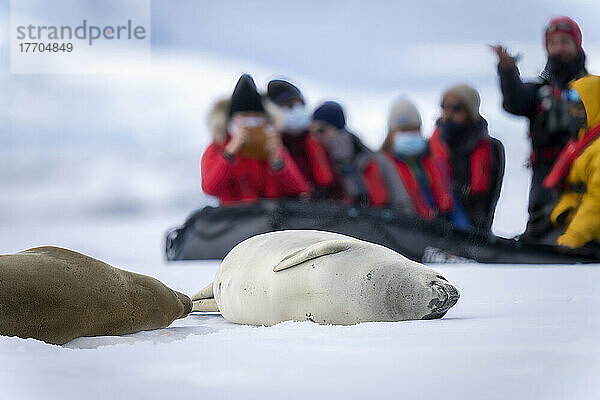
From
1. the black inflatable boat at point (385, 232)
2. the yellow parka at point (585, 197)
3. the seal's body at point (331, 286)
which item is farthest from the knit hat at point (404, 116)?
the seal's body at point (331, 286)

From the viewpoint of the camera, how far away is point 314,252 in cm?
148

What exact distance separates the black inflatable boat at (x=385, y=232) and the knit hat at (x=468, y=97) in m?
1.27

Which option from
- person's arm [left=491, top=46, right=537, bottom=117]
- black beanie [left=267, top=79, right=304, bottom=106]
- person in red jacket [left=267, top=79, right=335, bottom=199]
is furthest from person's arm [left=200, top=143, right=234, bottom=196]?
person's arm [left=491, top=46, right=537, bottom=117]

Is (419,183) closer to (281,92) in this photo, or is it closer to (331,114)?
(331,114)

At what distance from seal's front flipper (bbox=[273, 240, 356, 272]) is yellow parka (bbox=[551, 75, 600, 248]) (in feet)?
9.81

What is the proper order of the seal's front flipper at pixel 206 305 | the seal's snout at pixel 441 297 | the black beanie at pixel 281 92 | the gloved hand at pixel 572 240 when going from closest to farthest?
the seal's snout at pixel 441 297 < the seal's front flipper at pixel 206 305 < the gloved hand at pixel 572 240 < the black beanie at pixel 281 92

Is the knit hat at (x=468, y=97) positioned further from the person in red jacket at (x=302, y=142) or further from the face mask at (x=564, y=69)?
the person in red jacket at (x=302, y=142)

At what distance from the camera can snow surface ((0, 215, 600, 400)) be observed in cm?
88

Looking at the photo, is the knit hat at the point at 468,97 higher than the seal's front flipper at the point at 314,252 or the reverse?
higher

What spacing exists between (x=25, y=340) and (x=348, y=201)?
3.83 metres

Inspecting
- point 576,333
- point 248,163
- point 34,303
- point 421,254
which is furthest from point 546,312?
Answer: point 248,163

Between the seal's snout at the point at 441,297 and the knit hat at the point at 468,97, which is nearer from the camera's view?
the seal's snout at the point at 441,297

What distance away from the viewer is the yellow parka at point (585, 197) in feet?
13.8

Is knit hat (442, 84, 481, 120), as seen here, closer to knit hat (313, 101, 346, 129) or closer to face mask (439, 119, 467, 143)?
face mask (439, 119, 467, 143)
